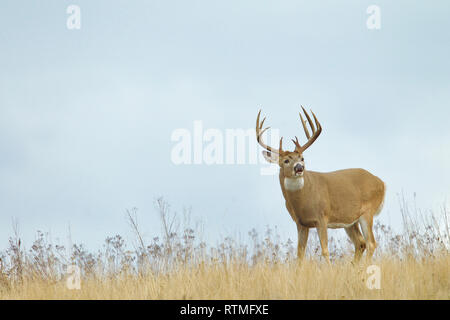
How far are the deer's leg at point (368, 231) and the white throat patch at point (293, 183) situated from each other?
1.53m

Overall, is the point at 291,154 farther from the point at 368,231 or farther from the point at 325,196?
the point at 368,231

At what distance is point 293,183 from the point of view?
755cm

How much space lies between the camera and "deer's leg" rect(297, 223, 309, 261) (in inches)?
300

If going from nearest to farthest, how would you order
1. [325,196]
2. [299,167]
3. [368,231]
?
[299,167] → [325,196] → [368,231]

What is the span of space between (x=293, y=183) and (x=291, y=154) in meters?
0.40

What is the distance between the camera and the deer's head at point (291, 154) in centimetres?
741
